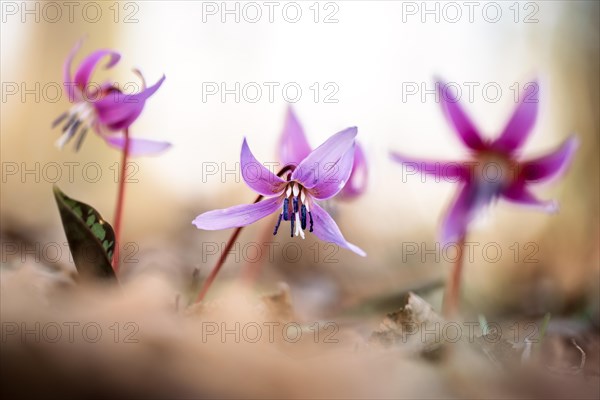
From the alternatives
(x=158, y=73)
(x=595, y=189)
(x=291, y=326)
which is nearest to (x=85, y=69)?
(x=291, y=326)

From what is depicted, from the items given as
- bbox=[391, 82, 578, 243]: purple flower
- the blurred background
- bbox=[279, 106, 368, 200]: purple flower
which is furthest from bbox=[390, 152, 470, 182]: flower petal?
the blurred background

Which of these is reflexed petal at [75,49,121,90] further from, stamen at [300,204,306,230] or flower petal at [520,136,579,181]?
flower petal at [520,136,579,181]

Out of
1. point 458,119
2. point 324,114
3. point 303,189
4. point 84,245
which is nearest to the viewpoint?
point 84,245

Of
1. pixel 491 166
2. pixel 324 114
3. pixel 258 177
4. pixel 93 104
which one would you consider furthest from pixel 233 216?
pixel 324 114

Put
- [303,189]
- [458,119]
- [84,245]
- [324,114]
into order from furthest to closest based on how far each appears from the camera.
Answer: [324,114], [458,119], [303,189], [84,245]

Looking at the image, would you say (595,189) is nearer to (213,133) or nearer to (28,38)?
(213,133)

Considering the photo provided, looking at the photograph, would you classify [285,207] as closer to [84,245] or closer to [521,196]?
[84,245]
